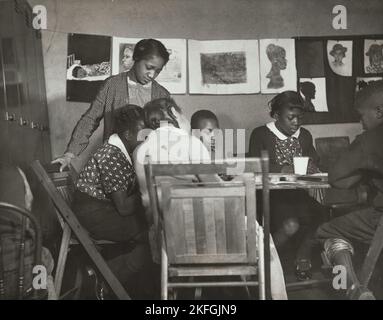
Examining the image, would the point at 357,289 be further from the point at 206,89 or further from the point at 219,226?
the point at 206,89

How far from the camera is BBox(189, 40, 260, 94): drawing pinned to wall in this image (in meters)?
3.84

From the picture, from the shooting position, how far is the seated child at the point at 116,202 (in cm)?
252

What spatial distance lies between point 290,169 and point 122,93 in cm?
133

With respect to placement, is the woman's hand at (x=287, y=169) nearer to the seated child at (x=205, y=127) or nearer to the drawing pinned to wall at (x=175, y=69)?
the seated child at (x=205, y=127)

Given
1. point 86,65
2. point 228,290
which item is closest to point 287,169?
point 228,290

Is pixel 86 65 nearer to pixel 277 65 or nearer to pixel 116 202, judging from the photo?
pixel 116 202

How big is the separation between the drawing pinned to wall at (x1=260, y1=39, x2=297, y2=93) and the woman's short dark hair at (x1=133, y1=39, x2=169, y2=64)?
100 cm

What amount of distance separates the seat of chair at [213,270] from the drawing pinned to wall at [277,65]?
7.10ft

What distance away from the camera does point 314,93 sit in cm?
390

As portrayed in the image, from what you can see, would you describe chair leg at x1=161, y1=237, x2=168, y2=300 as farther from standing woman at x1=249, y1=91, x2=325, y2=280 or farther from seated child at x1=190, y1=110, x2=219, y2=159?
seated child at x1=190, y1=110, x2=219, y2=159

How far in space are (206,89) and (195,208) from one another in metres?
2.11

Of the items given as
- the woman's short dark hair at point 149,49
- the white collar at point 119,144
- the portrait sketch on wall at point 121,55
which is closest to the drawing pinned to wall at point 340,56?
the woman's short dark hair at point 149,49

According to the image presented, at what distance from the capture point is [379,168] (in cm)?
230

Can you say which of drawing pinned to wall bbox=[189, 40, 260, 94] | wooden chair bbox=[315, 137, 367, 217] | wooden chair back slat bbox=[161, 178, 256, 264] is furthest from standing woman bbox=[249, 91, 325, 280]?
wooden chair back slat bbox=[161, 178, 256, 264]
